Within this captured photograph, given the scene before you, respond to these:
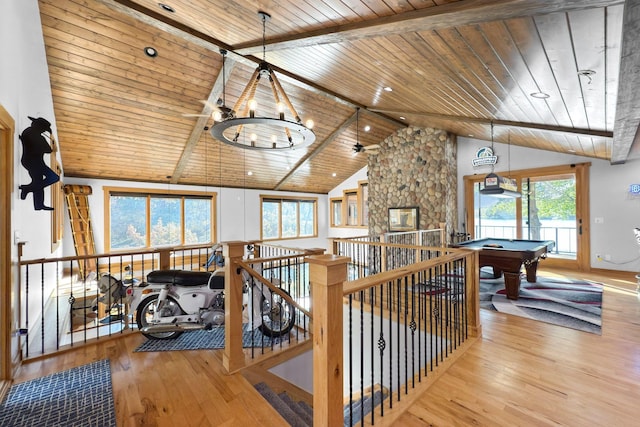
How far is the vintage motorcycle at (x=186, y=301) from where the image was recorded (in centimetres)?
310

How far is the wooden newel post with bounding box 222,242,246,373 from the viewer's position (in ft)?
8.09

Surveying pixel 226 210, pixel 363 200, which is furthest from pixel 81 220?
pixel 363 200

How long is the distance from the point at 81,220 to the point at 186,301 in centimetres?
553

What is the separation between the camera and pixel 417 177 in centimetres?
758

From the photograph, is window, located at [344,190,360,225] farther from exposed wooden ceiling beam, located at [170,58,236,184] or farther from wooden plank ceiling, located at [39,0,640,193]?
exposed wooden ceiling beam, located at [170,58,236,184]

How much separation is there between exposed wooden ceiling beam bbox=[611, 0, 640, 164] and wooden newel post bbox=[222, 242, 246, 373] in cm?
290

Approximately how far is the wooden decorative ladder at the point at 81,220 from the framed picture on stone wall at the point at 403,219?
302 inches

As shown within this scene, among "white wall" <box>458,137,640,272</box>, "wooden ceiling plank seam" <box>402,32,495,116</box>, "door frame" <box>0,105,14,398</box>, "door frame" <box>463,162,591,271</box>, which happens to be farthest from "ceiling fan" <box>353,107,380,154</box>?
"door frame" <box>0,105,14,398</box>

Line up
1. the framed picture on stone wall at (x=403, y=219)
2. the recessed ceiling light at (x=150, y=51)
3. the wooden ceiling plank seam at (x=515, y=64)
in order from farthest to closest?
the framed picture on stone wall at (x=403, y=219), the recessed ceiling light at (x=150, y=51), the wooden ceiling plank seam at (x=515, y=64)

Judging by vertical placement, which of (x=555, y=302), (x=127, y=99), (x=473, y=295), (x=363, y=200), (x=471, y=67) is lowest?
(x=555, y=302)

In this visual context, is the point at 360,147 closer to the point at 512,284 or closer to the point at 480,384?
the point at 512,284

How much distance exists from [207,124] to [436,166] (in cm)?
563

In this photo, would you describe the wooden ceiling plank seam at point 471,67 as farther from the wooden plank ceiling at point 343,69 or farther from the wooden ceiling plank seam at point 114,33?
the wooden ceiling plank seam at point 114,33

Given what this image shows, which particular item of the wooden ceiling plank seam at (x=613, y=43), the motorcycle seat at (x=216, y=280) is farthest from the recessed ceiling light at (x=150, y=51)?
the wooden ceiling plank seam at (x=613, y=43)
